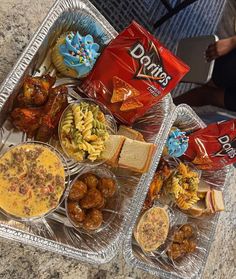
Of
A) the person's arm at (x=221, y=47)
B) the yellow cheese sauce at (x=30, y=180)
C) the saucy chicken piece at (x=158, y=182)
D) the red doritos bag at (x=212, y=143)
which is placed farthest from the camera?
the person's arm at (x=221, y=47)

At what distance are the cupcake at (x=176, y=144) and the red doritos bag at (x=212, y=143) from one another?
0.09 m

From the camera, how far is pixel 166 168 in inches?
55.4

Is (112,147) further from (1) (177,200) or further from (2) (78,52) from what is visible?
(1) (177,200)

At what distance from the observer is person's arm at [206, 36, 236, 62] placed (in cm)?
177

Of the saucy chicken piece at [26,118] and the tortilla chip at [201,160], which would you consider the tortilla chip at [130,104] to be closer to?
the saucy chicken piece at [26,118]

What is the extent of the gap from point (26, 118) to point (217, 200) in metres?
0.83

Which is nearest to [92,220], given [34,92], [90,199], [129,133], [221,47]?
[90,199]

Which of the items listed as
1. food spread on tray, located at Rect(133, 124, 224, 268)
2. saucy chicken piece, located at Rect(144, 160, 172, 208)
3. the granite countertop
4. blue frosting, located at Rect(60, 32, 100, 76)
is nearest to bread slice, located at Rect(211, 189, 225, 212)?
food spread on tray, located at Rect(133, 124, 224, 268)

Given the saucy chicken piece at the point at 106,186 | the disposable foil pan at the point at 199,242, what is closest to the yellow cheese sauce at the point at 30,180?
the saucy chicken piece at the point at 106,186

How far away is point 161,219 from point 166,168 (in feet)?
0.56

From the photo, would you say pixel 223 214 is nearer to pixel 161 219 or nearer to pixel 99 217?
pixel 161 219

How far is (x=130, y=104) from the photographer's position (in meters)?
1.20

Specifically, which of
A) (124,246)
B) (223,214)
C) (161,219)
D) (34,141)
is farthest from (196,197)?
(34,141)

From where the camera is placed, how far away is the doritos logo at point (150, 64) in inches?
45.2
